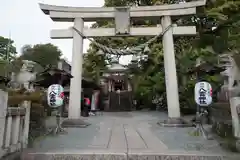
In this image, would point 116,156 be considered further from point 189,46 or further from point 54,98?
point 189,46

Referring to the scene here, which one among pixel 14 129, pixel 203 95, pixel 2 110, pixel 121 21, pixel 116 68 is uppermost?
pixel 116 68

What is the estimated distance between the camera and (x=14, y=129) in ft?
15.5

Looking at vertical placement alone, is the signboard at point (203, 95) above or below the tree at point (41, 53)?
below


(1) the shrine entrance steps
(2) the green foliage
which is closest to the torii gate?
(2) the green foliage

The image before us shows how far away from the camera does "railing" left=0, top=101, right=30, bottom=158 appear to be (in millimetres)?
4217

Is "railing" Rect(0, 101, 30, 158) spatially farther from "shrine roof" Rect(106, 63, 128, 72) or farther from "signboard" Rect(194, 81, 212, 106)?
"shrine roof" Rect(106, 63, 128, 72)

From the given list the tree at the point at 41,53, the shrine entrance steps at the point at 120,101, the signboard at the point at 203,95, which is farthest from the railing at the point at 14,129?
the tree at the point at 41,53

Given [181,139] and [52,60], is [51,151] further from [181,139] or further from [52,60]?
[52,60]

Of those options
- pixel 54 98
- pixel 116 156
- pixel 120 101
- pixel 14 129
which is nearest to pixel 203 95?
pixel 116 156

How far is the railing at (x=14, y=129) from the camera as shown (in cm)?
422

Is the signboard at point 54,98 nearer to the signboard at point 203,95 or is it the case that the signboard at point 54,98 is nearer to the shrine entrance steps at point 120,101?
the signboard at point 203,95

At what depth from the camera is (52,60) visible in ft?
127

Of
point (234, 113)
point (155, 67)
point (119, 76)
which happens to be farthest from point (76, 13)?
point (119, 76)

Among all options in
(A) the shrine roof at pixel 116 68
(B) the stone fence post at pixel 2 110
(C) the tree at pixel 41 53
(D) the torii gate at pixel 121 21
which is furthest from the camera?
(C) the tree at pixel 41 53
